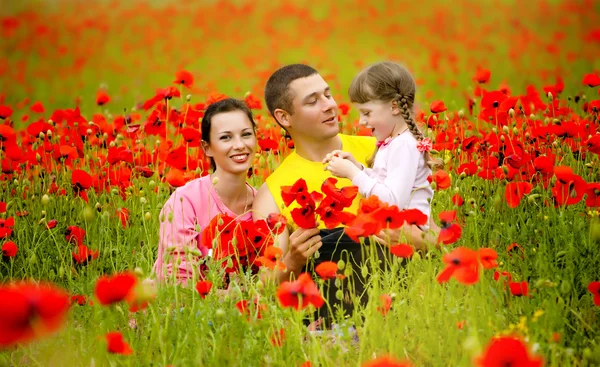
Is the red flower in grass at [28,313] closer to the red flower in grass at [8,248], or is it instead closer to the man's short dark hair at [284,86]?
the red flower in grass at [8,248]

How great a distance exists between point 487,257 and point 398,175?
946mm

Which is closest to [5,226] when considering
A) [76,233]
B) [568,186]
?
[76,233]

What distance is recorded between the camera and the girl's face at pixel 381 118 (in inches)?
124

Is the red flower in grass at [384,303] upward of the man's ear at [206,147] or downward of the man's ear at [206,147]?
downward

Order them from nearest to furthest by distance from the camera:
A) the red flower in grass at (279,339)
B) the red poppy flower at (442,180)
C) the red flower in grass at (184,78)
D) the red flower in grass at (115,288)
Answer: the red flower in grass at (115,288) → the red flower in grass at (279,339) → the red poppy flower at (442,180) → the red flower in grass at (184,78)

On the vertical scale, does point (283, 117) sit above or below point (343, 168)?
above

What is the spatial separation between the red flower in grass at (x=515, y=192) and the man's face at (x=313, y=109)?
81 cm

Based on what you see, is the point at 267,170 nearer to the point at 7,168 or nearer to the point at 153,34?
the point at 7,168

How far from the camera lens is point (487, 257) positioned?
2.09 meters

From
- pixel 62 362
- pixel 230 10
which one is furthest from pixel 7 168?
pixel 230 10

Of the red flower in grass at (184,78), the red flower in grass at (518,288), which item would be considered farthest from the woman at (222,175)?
the red flower in grass at (518,288)

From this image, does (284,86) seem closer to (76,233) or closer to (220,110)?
(220,110)

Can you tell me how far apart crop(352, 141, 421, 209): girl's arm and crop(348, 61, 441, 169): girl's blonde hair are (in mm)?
95

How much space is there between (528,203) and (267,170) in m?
1.48
